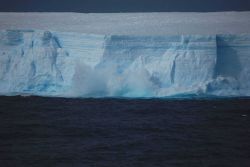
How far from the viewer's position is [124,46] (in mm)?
12672

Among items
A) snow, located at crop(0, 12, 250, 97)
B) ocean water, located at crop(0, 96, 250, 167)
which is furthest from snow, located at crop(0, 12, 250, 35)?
ocean water, located at crop(0, 96, 250, 167)

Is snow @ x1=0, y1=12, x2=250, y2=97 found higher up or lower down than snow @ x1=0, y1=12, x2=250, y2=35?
lower down

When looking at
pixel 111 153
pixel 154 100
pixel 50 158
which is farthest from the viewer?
pixel 154 100

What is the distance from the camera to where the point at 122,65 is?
41.4 feet

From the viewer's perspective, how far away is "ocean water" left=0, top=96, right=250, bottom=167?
289 inches

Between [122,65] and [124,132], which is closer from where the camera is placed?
[124,132]

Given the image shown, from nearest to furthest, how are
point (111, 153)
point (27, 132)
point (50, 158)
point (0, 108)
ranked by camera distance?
point (50, 158), point (111, 153), point (27, 132), point (0, 108)

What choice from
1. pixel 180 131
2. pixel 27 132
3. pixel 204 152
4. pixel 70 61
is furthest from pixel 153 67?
pixel 204 152

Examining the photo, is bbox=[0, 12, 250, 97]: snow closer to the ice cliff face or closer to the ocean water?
the ice cliff face

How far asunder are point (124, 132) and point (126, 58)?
354cm

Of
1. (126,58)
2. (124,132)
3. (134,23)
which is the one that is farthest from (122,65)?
(124,132)

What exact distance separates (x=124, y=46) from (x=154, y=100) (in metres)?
1.51

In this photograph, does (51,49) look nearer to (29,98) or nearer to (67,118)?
(29,98)

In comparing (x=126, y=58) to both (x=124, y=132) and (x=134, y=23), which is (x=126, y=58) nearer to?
(x=134, y=23)
